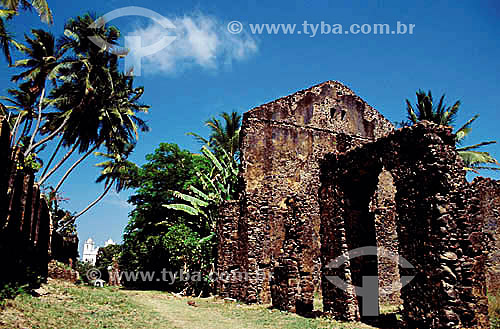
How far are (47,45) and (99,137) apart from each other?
738cm

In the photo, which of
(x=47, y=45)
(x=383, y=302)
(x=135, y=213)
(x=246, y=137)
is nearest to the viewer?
(x=383, y=302)

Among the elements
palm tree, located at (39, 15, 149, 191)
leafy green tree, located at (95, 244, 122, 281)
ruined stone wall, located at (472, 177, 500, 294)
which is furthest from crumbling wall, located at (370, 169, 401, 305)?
leafy green tree, located at (95, 244, 122, 281)

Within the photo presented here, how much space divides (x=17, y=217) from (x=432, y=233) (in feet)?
31.9

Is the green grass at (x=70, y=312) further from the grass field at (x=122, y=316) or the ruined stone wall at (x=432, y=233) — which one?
the ruined stone wall at (x=432, y=233)

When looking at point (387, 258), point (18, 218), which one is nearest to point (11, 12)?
point (18, 218)

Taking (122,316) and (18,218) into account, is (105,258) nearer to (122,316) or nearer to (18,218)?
(122,316)

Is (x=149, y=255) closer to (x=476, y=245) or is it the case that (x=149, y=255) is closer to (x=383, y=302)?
(x=383, y=302)

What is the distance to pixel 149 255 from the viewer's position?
2292cm

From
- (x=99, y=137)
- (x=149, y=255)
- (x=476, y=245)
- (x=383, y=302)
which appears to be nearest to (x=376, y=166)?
(x=476, y=245)

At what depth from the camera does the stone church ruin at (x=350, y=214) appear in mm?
8461

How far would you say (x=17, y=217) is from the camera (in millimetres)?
9031

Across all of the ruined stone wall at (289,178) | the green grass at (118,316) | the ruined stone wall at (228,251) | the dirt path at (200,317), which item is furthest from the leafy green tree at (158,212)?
the green grass at (118,316)

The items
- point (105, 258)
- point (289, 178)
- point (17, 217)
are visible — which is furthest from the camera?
point (105, 258)

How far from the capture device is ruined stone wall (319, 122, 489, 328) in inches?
321
